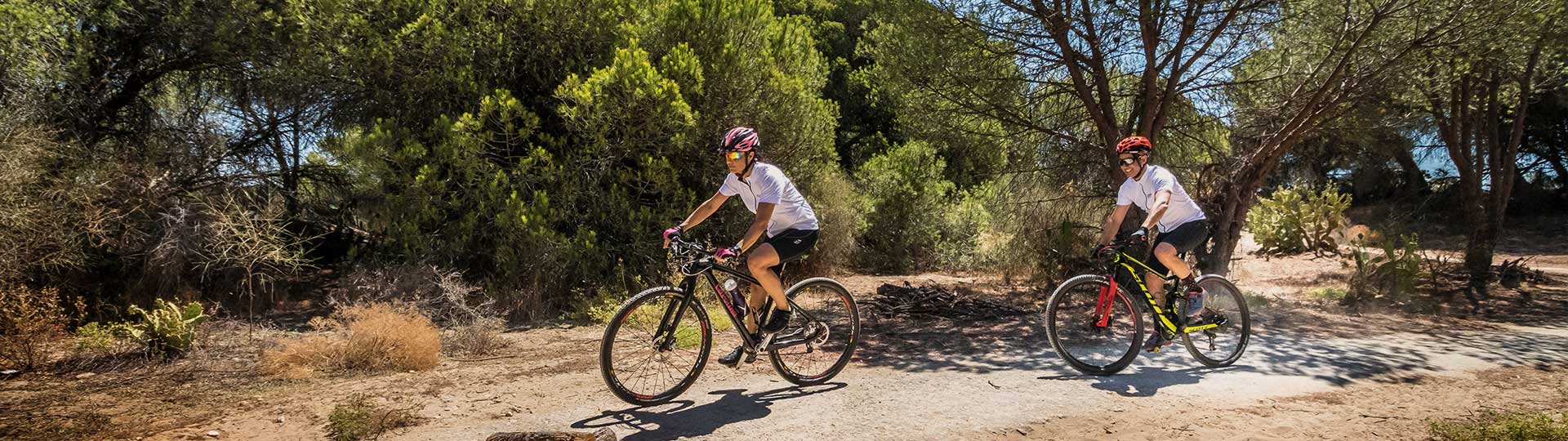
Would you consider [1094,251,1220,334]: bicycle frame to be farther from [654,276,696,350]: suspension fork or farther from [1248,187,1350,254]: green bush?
[1248,187,1350,254]: green bush

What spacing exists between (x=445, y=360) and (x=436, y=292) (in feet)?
8.90

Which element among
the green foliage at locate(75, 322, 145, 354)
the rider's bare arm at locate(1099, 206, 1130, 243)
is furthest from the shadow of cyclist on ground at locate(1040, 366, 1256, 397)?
the green foliage at locate(75, 322, 145, 354)

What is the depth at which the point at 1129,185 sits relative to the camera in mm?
6227

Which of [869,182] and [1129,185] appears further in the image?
[869,182]

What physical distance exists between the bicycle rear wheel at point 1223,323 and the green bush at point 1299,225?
11.8m

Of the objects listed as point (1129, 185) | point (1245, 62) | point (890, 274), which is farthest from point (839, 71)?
point (1129, 185)

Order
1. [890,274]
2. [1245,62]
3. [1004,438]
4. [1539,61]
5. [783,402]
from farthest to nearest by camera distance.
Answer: [890,274], [1539,61], [1245,62], [783,402], [1004,438]

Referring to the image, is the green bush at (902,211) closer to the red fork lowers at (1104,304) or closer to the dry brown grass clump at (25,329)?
the red fork lowers at (1104,304)

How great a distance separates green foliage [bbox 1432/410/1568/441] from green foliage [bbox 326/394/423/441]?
570 cm

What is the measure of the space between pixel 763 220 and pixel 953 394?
1.73m

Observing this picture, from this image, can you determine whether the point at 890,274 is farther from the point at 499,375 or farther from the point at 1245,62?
the point at 499,375

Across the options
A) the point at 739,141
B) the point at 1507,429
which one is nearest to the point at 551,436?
the point at 739,141

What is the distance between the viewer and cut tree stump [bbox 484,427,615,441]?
4.12 m

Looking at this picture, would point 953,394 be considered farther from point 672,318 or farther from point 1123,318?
point 1123,318
